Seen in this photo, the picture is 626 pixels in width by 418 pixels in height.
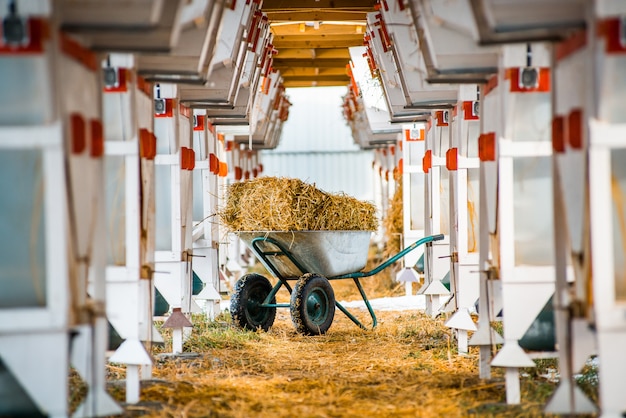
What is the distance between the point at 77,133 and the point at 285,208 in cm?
406

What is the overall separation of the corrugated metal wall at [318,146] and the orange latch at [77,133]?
748 inches

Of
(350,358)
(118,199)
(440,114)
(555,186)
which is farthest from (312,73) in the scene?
(555,186)

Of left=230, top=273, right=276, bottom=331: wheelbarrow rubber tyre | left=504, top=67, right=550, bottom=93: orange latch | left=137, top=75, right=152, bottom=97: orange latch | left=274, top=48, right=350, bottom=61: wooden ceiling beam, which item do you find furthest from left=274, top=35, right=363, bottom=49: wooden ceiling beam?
left=504, top=67, right=550, bottom=93: orange latch

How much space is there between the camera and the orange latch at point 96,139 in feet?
12.9

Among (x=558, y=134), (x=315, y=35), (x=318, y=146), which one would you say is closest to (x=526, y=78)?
(x=558, y=134)

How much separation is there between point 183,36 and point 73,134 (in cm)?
145

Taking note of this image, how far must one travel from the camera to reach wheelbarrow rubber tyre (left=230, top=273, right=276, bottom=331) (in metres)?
7.61

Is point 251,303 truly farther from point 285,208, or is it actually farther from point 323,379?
point 323,379

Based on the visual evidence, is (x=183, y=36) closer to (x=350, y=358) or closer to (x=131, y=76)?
(x=131, y=76)

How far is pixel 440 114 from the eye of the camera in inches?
307

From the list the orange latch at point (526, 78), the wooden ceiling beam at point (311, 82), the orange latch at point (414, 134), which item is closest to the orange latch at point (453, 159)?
the orange latch at point (526, 78)

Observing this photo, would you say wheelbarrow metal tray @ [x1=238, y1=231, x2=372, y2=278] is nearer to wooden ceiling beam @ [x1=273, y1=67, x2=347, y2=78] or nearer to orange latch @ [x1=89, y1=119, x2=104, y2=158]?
orange latch @ [x1=89, y1=119, x2=104, y2=158]

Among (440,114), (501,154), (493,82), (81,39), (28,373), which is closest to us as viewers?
(28,373)

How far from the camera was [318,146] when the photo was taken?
75.0ft
